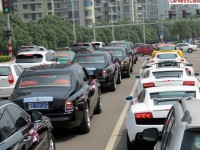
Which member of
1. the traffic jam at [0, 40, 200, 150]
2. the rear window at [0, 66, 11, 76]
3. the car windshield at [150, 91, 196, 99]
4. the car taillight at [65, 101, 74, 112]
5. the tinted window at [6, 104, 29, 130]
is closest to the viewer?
the traffic jam at [0, 40, 200, 150]

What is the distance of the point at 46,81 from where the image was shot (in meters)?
10.9

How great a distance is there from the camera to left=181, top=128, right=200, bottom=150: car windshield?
3660mm

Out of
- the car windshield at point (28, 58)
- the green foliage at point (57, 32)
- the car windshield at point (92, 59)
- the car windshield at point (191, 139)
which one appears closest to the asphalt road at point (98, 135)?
the car windshield at point (92, 59)

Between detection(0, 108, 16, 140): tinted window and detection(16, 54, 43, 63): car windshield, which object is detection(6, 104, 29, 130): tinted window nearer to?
detection(0, 108, 16, 140): tinted window

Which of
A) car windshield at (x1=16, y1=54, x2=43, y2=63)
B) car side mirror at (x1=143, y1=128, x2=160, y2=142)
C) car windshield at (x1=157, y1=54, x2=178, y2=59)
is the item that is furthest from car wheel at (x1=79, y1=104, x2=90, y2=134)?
car windshield at (x1=157, y1=54, x2=178, y2=59)

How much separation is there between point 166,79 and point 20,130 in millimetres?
5965

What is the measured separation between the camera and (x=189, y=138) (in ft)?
12.1

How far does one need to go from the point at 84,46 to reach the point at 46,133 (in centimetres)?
3537

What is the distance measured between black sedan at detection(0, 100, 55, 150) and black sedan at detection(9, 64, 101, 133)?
231 cm

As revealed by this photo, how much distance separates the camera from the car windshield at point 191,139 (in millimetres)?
3660

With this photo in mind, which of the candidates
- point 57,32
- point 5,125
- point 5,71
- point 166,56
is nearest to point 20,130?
point 5,125

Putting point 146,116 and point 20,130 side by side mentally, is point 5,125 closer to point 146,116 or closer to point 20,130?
point 20,130

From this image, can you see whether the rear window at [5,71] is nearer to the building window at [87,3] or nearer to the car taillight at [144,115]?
the car taillight at [144,115]

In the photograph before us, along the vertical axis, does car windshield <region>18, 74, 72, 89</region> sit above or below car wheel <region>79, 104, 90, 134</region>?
above
